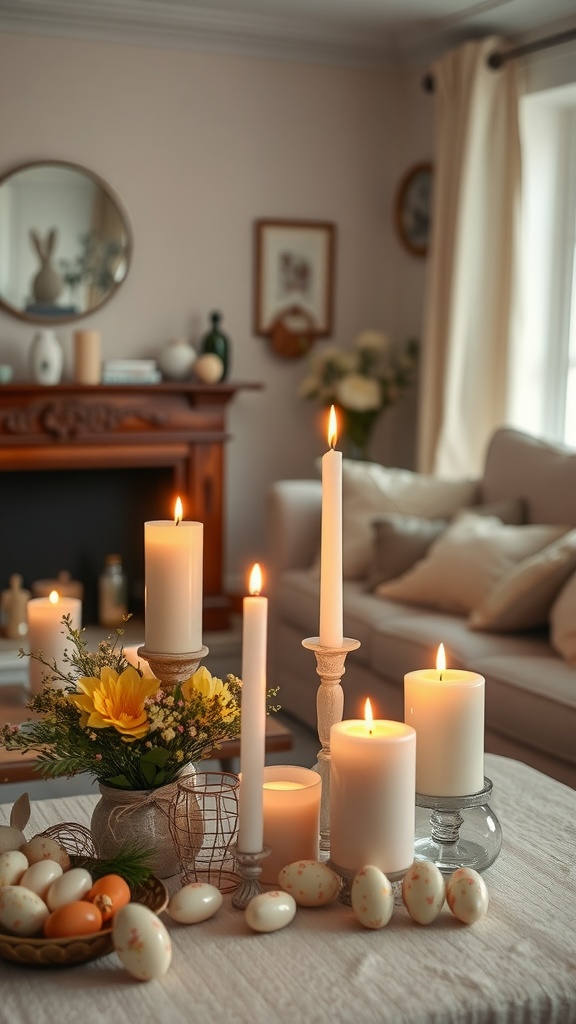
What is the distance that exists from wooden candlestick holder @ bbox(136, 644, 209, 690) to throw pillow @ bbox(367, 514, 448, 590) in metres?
2.41

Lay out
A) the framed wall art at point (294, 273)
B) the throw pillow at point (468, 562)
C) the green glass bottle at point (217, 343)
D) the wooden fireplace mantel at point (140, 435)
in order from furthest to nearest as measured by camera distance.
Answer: the framed wall art at point (294, 273), the green glass bottle at point (217, 343), the wooden fireplace mantel at point (140, 435), the throw pillow at point (468, 562)

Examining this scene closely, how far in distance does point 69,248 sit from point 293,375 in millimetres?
1124

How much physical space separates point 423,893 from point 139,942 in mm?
305

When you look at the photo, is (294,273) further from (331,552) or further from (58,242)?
(331,552)

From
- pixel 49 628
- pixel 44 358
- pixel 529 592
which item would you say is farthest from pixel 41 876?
pixel 44 358

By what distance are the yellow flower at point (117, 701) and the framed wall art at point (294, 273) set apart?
374cm

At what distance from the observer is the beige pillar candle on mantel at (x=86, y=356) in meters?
4.27

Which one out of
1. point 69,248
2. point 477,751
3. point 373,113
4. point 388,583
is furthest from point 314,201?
point 477,751

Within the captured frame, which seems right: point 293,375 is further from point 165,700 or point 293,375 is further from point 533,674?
point 165,700

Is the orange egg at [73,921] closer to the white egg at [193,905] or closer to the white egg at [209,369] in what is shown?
the white egg at [193,905]

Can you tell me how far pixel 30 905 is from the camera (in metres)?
1.11

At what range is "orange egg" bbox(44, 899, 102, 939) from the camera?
3.60ft

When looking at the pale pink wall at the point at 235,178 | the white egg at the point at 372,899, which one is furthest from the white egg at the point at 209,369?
the white egg at the point at 372,899

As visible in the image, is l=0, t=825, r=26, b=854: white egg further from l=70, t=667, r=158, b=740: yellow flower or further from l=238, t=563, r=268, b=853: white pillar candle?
l=238, t=563, r=268, b=853: white pillar candle
